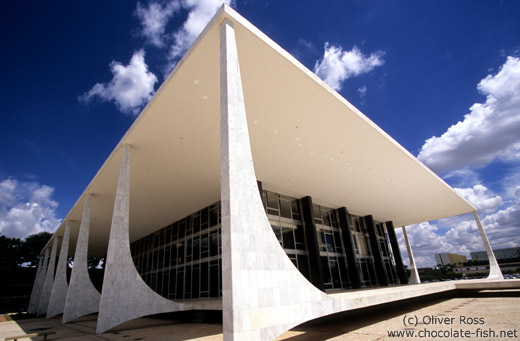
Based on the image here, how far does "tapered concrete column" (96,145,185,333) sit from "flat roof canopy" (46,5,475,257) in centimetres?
260

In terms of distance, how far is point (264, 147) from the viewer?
12555 millimetres

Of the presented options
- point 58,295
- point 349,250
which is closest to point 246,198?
point 349,250

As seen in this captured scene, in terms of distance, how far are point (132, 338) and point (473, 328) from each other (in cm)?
1058

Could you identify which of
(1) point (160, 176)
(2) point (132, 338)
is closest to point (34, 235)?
(1) point (160, 176)

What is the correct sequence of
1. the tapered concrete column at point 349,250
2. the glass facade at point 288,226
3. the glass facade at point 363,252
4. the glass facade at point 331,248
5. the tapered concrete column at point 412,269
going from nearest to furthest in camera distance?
the glass facade at point 288,226 < the glass facade at point 331,248 < the tapered concrete column at point 349,250 < the glass facade at point 363,252 < the tapered concrete column at point 412,269

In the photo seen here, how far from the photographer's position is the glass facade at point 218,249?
17.7m

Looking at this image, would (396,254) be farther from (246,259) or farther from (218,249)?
(246,259)

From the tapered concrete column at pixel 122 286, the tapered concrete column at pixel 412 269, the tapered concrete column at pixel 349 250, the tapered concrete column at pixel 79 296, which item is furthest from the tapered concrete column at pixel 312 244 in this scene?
the tapered concrete column at pixel 412 269

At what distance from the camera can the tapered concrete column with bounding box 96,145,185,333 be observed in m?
10.4

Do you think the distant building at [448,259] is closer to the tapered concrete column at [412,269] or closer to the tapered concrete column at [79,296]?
the tapered concrete column at [412,269]

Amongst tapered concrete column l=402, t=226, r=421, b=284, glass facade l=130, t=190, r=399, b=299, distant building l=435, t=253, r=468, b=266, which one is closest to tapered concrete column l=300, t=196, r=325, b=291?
glass facade l=130, t=190, r=399, b=299

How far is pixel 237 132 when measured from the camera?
20.0 ft

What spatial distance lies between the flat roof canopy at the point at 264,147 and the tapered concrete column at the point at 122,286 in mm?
2596

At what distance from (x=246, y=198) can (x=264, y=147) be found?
7.00 m
